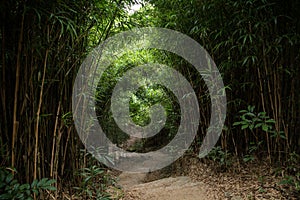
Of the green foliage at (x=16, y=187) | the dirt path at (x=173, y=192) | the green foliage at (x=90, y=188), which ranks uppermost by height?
the green foliage at (x=16, y=187)

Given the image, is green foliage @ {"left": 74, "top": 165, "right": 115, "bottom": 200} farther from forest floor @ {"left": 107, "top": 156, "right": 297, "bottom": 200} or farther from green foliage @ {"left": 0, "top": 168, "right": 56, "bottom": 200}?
green foliage @ {"left": 0, "top": 168, "right": 56, "bottom": 200}

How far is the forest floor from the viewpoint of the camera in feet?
6.92

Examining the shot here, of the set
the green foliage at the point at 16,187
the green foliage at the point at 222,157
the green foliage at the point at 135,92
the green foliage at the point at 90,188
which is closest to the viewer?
the green foliage at the point at 16,187

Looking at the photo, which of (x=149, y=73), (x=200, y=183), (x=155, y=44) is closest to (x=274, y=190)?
(x=200, y=183)

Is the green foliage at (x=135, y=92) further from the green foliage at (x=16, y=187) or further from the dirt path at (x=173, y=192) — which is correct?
the green foliage at (x=16, y=187)

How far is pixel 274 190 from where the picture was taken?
6.72 ft

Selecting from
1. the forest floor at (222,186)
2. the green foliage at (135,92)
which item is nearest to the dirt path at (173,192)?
the forest floor at (222,186)

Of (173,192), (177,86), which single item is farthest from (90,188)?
(177,86)

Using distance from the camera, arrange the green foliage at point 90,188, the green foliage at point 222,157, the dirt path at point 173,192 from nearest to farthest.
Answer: the green foliage at point 90,188, the dirt path at point 173,192, the green foliage at point 222,157

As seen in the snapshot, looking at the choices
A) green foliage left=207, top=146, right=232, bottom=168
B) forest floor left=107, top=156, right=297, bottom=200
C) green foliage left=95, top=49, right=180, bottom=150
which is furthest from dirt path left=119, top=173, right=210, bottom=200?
green foliage left=95, top=49, right=180, bottom=150

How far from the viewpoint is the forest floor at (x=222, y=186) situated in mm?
2110

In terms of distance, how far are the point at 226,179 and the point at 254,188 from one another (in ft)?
1.63

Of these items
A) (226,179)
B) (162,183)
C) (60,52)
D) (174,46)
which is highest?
(174,46)

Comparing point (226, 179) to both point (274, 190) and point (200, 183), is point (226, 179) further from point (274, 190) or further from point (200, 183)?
point (274, 190)
